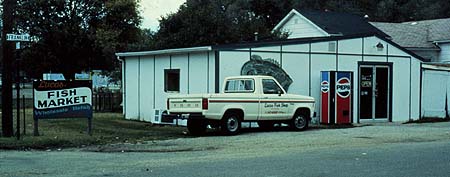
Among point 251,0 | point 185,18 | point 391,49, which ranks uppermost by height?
point 251,0

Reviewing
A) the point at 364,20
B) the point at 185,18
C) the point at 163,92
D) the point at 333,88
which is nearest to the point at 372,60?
the point at 333,88

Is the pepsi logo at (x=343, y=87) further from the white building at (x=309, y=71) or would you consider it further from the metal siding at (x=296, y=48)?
the metal siding at (x=296, y=48)

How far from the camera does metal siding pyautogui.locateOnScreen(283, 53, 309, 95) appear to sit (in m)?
22.6

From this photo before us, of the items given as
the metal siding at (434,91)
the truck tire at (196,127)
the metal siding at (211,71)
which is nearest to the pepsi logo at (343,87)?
the metal siding at (211,71)

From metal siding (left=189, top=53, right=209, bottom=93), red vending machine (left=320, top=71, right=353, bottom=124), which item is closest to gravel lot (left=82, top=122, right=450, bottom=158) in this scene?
metal siding (left=189, top=53, right=209, bottom=93)

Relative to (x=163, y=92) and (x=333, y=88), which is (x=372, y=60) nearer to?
(x=333, y=88)

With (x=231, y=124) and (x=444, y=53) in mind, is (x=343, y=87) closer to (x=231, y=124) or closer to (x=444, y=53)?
(x=231, y=124)

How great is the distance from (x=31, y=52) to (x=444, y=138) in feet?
108

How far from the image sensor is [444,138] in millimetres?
17469

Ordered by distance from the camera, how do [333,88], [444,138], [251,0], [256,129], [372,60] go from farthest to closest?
[251,0]
[372,60]
[333,88]
[256,129]
[444,138]

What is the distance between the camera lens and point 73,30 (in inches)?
1724

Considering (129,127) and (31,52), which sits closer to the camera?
(129,127)

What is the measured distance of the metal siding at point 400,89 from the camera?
83.6 feet

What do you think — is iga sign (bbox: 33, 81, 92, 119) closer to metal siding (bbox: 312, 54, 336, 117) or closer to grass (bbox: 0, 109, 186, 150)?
grass (bbox: 0, 109, 186, 150)
